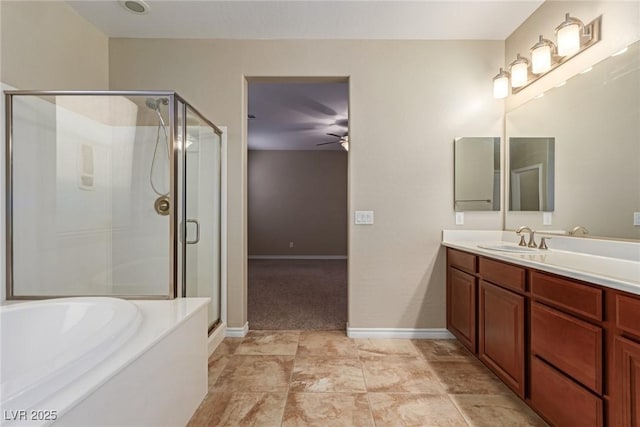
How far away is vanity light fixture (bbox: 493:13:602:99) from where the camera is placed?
1.81 meters

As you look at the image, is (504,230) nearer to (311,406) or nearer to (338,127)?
(311,406)

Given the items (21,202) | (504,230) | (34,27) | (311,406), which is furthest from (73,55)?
(504,230)

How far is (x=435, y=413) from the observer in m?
1.62

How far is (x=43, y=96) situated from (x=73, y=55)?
603 millimetres

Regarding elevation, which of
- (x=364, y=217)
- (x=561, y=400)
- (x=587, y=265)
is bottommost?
(x=561, y=400)

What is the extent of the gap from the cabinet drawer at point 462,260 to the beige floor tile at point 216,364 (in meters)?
1.90

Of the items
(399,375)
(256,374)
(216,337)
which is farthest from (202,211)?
(399,375)

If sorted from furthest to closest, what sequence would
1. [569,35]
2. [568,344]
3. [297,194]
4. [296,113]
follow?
[297,194], [296,113], [569,35], [568,344]

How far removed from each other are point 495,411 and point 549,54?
2.33m

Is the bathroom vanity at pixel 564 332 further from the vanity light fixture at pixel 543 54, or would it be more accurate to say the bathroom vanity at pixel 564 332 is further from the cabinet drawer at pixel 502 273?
the vanity light fixture at pixel 543 54

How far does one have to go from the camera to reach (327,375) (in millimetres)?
1979

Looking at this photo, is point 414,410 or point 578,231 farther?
point 578,231

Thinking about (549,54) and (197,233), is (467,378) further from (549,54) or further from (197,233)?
(549,54)

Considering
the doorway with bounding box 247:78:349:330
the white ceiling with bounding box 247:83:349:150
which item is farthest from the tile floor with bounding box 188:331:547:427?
the white ceiling with bounding box 247:83:349:150
